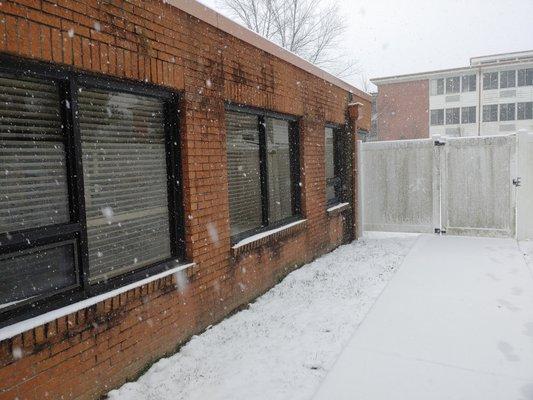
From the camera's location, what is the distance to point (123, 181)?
326 cm

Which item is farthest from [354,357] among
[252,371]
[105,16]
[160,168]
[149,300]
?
[105,16]

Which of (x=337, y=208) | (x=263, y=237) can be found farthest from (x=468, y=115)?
(x=263, y=237)

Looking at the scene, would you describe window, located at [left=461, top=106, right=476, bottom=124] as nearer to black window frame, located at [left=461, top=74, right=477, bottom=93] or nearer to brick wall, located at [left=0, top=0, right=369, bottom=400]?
black window frame, located at [left=461, top=74, right=477, bottom=93]

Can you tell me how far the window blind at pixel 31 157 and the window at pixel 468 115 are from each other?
36.8 m

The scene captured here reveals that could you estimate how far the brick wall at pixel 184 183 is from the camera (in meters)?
2.44

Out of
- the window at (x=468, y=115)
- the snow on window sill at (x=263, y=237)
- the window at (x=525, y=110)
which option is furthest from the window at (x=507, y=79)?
the snow on window sill at (x=263, y=237)

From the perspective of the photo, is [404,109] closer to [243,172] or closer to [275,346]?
[243,172]

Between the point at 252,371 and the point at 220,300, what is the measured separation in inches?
44.9

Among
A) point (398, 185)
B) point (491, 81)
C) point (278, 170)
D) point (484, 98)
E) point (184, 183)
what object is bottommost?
point (398, 185)

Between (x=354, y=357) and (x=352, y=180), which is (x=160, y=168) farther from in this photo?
(x=352, y=180)

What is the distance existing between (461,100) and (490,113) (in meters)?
2.48

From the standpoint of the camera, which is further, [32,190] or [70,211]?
[70,211]

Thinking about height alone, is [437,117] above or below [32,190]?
above

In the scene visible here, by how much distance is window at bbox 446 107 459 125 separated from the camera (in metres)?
34.7
